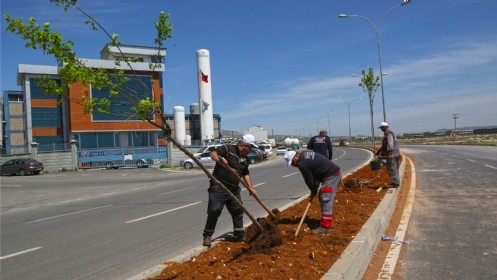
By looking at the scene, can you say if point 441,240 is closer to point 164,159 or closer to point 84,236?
point 84,236

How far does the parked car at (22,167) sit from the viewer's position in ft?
114

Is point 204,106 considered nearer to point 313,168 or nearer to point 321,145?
point 321,145

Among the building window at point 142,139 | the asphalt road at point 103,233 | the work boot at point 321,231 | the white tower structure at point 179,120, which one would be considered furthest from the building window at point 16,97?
the work boot at point 321,231

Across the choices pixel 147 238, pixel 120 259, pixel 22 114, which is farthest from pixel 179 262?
pixel 22 114

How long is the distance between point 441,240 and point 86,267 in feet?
16.7

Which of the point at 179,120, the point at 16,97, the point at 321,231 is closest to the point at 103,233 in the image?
the point at 321,231

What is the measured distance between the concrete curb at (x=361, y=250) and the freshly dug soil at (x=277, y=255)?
13 centimetres

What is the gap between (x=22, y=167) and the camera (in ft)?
115

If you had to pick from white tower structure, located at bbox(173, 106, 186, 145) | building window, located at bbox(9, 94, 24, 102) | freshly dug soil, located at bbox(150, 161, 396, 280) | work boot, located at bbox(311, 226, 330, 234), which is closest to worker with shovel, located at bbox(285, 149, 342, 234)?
work boot, located at bbox(311, 226, 330, 234)

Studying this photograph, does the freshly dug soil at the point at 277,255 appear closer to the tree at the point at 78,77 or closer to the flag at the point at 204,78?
the tree at the point at 78,77

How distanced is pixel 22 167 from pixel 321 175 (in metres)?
33.8

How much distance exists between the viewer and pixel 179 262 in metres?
5.32

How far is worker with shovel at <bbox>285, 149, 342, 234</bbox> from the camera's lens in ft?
21.4

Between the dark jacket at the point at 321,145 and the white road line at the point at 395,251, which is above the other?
the dark jacket at the point at 321,145
